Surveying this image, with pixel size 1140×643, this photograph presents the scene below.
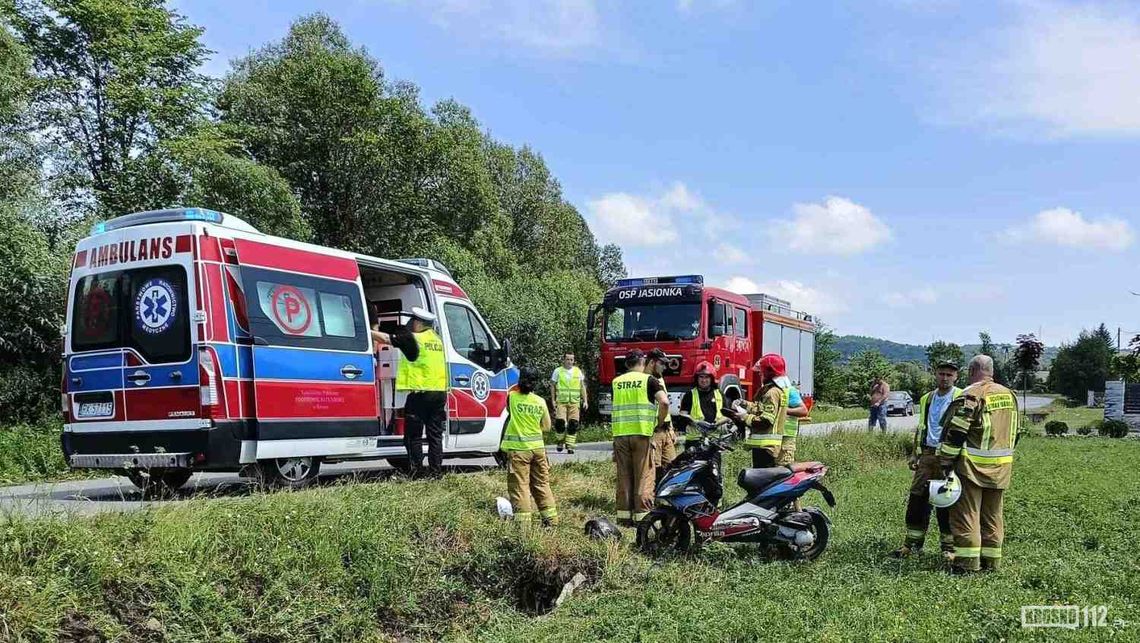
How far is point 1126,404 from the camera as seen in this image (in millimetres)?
28891

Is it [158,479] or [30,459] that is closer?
[158,479]

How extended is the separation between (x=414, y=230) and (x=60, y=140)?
14.0 m

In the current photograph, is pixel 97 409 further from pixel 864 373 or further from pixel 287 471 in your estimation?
pixel 864 373

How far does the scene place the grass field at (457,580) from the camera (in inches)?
202

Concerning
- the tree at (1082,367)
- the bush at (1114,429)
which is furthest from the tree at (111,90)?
the tree at (1082,367)

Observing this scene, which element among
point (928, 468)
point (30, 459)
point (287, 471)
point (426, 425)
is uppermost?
point (426, 425)

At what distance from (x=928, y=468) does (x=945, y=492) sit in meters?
1.27

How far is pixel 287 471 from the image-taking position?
347 inches

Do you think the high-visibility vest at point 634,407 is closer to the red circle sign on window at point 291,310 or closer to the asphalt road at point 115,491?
the asphalt road at point 115,491

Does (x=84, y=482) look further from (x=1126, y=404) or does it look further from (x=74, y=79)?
(x=1126, y=404)

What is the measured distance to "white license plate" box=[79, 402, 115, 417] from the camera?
8.36 m

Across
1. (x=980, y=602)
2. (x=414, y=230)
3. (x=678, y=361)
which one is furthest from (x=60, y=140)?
(x=980, y=602)

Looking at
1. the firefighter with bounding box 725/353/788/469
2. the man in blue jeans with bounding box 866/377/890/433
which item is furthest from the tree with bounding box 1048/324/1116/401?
the firefighter with bounding box 725/353/788/469

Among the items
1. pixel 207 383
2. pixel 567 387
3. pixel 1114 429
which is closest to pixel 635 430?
pixel 207 383
